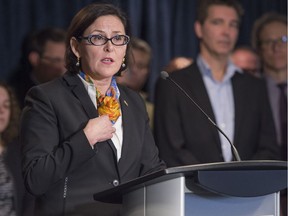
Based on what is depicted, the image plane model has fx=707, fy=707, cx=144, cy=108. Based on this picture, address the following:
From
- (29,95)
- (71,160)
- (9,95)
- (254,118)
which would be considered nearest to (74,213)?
(71,160)

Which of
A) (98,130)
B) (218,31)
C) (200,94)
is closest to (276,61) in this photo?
(218,31)

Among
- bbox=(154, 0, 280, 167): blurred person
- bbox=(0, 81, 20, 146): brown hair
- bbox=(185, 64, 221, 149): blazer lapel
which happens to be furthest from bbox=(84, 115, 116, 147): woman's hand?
bbox=(185, 64, 221, 149): blazer lapel

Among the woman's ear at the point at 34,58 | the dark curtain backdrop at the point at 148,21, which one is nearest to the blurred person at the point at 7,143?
the woman's ear at the point at 34,58

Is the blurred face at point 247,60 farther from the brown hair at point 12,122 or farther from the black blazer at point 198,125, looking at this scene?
the brown hair at point 12,122

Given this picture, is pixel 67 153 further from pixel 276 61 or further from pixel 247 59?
pixel 247 59

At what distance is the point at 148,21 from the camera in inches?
209

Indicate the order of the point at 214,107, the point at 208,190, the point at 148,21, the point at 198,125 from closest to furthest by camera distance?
the point at 208,190 < the point at 198,125 < the point at 214,107 < the point at 148,21

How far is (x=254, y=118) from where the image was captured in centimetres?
421

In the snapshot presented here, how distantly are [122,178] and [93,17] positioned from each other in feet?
2.13

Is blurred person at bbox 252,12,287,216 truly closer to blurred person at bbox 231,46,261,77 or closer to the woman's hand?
blurred person at bbox 231,46,261,77

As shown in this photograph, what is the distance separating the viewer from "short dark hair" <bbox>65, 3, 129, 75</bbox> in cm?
280

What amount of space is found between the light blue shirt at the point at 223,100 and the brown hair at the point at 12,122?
1142 mm

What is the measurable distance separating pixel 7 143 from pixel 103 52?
123 cm

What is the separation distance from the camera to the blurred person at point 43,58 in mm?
4508
